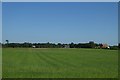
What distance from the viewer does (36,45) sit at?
17588 centimetres

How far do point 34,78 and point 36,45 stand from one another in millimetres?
160440

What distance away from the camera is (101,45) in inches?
6845

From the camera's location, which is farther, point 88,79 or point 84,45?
point 84,45

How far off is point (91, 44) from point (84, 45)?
4522mm

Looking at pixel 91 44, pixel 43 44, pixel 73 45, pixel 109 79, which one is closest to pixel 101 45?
pixel 91 44

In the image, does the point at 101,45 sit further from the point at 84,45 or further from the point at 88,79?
the point at 88,79

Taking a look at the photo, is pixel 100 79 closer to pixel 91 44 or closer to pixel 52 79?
pixel 52 79

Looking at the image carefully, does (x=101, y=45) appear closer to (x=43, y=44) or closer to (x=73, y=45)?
(x=73, y=45)

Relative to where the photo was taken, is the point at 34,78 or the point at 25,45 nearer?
the point at 34,78

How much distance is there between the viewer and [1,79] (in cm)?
1545

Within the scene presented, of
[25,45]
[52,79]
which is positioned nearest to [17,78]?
[52,79]

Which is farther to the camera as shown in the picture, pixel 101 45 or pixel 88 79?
pixel 101 45

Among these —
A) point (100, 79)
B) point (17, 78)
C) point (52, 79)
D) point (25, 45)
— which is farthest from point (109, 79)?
point (25, 45)

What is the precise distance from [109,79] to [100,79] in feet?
1.62
